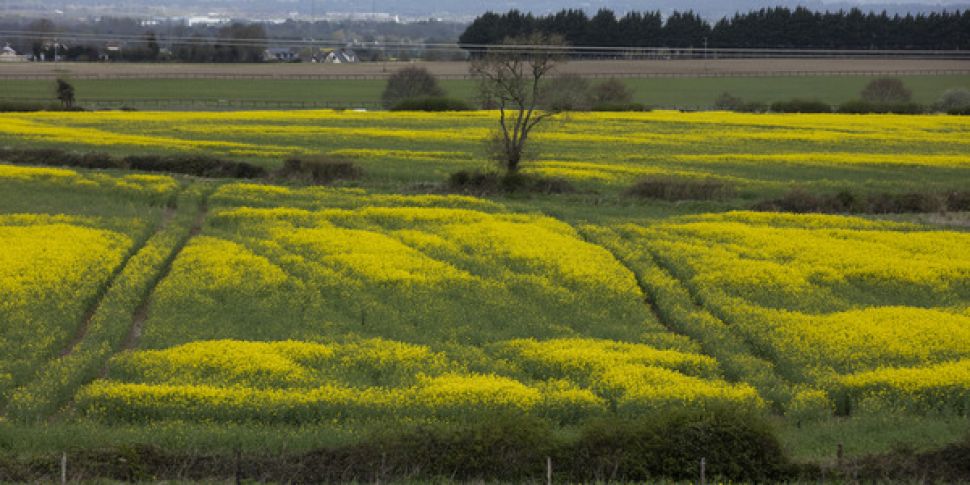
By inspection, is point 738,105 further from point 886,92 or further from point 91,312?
point 91,312

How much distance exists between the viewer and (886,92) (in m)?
82.2

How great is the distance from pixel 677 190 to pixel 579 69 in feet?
230

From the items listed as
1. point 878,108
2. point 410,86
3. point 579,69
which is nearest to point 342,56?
point 579,69

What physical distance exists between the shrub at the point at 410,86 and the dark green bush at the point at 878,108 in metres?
30.4

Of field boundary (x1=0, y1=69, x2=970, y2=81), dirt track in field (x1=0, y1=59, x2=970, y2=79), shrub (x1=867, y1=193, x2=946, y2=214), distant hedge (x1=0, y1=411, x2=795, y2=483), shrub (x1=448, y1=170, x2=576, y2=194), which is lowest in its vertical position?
distant hedge (x1=0, y1=411, x2=795, y2=483)

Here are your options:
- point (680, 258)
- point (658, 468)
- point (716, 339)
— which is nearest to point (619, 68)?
point (680, 258)

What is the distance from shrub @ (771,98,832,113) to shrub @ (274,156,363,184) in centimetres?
4291

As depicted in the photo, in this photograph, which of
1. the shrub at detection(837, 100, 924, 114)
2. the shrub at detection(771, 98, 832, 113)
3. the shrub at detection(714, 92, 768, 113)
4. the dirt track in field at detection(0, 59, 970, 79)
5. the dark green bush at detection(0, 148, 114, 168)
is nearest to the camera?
the dark green bush at detection(0, 148, 114, 168)

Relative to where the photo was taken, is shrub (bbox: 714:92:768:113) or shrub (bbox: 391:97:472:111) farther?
shrub (bbox: 714:92:768:113)

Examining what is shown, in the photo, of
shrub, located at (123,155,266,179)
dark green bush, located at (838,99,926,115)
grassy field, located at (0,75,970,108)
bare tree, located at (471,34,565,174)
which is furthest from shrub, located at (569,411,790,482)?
grassy field, located at (0,75,970,108)

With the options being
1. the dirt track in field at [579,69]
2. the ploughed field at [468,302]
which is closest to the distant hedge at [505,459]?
the ploughed field at [468,302]

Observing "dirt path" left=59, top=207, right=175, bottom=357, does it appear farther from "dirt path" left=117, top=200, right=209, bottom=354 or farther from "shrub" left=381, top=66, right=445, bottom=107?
"shrub" left=381, top=66, right=445, bottom=107

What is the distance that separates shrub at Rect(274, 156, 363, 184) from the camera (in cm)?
4178

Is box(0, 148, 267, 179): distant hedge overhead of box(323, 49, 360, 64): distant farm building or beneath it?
beneath
